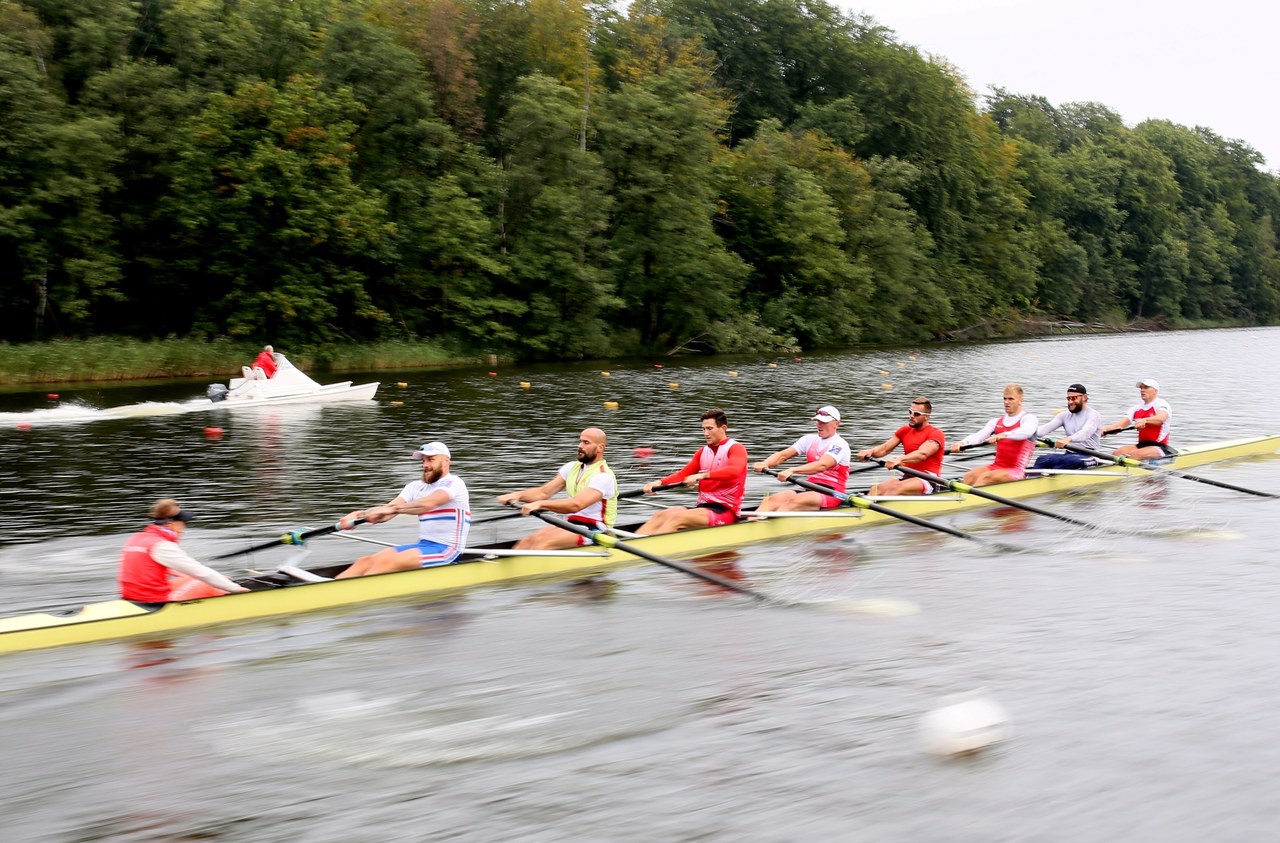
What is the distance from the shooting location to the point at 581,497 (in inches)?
447

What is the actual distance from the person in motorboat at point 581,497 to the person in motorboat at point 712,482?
69 centimetres

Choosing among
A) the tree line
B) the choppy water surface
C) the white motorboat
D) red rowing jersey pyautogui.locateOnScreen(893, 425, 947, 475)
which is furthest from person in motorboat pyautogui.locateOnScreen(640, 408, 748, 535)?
the tree line

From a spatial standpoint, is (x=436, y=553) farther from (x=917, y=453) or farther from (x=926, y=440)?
(x=926, y=440)

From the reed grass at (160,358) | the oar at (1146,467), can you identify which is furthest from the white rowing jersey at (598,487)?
the reed grass at (160,358)

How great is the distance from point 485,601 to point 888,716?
4.15 m

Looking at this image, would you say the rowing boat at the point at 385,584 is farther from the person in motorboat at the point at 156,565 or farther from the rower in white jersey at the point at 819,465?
the rower in white jersey at the point at 819,465

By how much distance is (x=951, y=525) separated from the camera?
48.6 ft

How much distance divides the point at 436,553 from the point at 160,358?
27.3 meters

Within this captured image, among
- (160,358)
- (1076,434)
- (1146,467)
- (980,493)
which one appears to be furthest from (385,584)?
(160,358)

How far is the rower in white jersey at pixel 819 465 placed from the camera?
45.0 feet

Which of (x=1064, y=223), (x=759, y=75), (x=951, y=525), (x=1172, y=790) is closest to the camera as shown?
(x=1172, y=790)

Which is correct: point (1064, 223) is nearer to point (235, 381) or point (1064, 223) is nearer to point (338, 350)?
point (338, 350)

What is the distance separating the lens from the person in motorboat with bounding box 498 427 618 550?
11305mm

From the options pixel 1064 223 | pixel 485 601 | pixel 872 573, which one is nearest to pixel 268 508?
pixel 485 601
